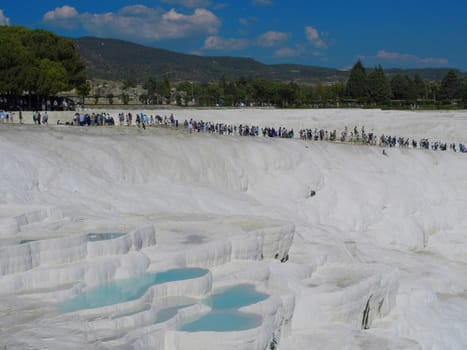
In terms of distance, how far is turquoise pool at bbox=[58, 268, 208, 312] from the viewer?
31.0 ft

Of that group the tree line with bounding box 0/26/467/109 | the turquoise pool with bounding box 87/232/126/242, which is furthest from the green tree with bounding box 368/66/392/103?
the turquoise pool with bounding box 87/232/126/242

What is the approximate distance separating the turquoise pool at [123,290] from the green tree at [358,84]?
65.3m

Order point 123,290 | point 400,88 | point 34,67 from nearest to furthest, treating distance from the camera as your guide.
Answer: point 123,290 → point 34,67 → point 400,88

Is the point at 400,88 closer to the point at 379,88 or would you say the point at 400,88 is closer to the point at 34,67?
the point at 379,88

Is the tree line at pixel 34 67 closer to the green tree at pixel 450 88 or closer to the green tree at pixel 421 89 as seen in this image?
the green tree at pixel 421 89

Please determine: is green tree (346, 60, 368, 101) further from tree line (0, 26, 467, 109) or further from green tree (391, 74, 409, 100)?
green tree (391, 74, 409, 100)

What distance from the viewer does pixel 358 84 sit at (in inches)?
3022

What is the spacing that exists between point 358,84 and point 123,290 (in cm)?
6956

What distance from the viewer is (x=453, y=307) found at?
592 inches

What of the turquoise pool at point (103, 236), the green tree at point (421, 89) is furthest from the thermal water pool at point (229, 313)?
the green tree at point (421, 89)

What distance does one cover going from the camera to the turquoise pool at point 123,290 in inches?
372

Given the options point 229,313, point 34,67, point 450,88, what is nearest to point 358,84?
point 450,88

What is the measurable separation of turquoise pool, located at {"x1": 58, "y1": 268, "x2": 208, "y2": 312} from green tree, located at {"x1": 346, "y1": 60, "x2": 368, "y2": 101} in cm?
6532

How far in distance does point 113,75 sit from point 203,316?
15445cm
